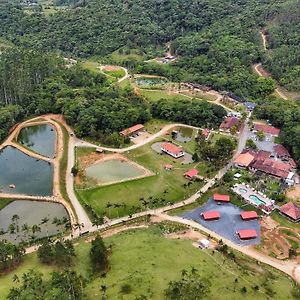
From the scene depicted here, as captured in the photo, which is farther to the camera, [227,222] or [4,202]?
[4,202]

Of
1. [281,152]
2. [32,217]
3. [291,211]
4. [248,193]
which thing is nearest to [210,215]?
[248,193]

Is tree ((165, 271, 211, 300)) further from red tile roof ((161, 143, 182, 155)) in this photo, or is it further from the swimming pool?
red tile roof ((161, 143, 182, 155))

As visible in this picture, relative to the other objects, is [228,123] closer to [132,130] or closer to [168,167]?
[132,130]

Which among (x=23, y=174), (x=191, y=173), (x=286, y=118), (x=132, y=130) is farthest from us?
(x=132, y=130)

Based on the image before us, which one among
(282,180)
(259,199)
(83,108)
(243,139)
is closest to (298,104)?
(243,139)

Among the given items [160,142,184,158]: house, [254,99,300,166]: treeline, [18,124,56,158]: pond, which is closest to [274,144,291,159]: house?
[254,99,300,166]: treeline

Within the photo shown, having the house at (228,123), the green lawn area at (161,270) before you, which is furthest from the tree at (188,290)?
the house at (228,123)

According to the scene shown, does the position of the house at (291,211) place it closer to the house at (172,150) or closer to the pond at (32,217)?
the house at (172,150)
